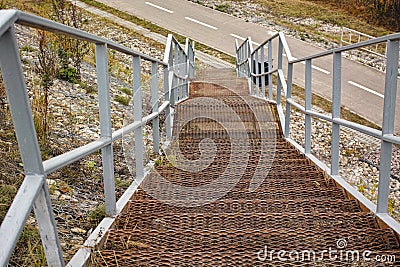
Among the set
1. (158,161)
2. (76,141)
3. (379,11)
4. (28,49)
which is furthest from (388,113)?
(379,11)

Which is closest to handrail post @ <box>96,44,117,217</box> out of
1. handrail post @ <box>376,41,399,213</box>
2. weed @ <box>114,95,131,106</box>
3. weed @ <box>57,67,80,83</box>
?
handrail post @ <box>376,41,399,213</box>

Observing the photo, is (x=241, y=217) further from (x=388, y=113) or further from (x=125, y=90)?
(x=125, y=90)

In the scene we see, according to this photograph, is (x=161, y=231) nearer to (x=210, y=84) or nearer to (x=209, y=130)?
(x=209, y=130)

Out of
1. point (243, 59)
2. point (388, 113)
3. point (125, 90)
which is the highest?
point (388, 113)

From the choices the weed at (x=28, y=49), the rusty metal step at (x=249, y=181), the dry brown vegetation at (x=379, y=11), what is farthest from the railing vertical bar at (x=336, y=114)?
the dry brown vegetation at (x=379, y=11)

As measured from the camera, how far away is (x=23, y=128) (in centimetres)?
144

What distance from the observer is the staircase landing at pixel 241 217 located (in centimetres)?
214

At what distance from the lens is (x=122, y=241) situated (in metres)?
2.28

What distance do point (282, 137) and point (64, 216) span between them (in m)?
3.18

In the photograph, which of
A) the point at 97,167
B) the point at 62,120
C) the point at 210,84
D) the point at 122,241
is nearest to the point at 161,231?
the point at 122,241

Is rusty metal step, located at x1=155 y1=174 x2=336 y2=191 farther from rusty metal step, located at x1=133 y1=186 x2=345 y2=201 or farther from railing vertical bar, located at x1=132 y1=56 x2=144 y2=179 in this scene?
railing vertical bar, located at x1=132 y1=56 x2=144 y2=179

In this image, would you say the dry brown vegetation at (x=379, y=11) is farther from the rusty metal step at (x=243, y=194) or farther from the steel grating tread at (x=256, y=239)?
the steel grating tread at (x=256, y=239)

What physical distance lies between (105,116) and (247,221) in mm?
940

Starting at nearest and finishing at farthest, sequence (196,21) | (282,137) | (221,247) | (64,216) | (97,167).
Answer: (221,247) < (64,216) < (97,167) < (282,137) < (196,21)
